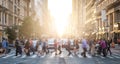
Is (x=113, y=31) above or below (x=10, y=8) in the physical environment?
below

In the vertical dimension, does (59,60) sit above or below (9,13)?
below

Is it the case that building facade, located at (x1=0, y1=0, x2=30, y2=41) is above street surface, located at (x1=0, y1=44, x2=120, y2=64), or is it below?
above

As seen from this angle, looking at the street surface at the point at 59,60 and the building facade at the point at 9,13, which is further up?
the building facade at the point at 9,13

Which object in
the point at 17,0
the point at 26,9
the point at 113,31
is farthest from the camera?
the point at 26,9

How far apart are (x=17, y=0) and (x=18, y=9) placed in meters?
2.96

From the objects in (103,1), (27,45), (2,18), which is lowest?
(27,45)

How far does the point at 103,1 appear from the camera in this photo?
9994 centimetres

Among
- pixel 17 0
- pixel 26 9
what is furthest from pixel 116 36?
pixel 26 9

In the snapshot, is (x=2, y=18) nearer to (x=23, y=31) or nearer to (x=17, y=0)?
(x=23, y=31)

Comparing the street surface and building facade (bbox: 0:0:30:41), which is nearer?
the street surface

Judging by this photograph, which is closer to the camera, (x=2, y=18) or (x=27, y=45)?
(x=27, y=45)

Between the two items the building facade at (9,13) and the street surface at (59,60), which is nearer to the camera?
the street surface at (59,60)

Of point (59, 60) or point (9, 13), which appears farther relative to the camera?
point (9, 13)

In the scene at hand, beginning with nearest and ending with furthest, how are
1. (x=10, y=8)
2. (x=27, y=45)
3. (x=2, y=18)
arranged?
1. (x=27, y=45)
2. (x=2, y=18)
3. (x=10, y=8)
